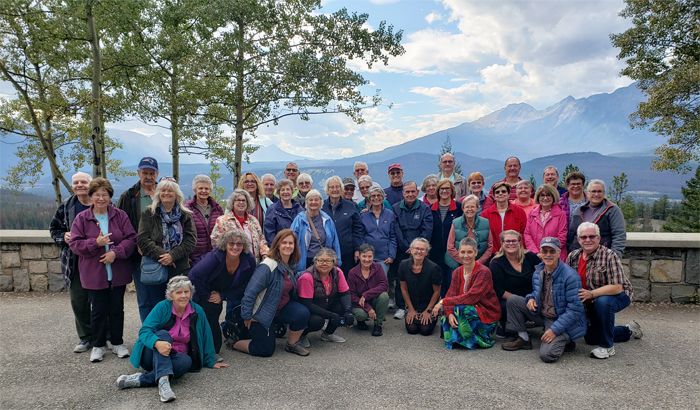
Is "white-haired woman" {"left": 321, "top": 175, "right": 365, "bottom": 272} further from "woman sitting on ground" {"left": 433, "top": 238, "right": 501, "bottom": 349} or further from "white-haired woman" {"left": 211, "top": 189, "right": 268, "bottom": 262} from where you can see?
"woman sitting on ground" {"left": 433, "top": 238, "right": 501, "bottom": 349}

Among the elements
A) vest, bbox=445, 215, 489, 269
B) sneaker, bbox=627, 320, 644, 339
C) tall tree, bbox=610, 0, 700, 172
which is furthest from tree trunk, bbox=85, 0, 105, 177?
tall tree, bbox=610, 0, 700, 172

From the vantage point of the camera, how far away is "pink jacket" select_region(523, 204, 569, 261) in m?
4.59

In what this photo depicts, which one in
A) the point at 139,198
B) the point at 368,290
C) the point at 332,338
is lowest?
the point at 332,338

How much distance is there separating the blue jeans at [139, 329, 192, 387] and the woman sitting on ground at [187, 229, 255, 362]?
492mm

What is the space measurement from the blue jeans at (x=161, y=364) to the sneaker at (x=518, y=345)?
3089mm

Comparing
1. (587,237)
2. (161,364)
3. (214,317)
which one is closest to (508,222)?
(587,237)

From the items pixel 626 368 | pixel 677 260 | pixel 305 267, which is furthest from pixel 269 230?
pixel 677 260

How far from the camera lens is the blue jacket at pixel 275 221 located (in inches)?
184

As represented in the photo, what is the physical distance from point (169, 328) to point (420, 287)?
274cm

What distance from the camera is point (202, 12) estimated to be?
41.8 ft

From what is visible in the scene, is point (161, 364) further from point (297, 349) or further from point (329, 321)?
point (329, 321)

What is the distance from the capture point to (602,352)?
3.87 m

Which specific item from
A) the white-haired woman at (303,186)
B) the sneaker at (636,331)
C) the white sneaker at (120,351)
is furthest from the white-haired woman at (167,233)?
the sneaker at (636,331)

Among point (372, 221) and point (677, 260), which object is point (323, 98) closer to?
point (372, 221)
